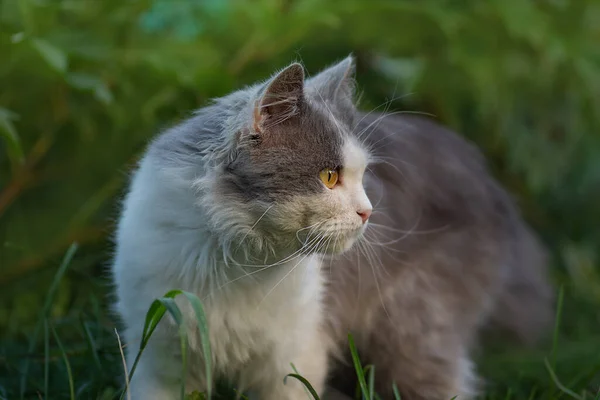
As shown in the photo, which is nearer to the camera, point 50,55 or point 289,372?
point 289,372

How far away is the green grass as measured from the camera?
1.76 meters

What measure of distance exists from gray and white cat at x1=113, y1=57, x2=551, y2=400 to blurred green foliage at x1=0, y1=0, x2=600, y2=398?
15.3 inches

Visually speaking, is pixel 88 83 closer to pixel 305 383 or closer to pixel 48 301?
pixel 48 301

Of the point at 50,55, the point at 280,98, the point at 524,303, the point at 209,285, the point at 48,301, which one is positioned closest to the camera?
the point at 280,98

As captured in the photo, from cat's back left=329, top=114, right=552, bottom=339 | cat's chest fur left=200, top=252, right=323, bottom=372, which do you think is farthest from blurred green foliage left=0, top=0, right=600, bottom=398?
cat's chest fur left=200, top=252, right=323, bottom=372

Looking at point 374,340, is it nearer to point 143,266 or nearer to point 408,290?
point 408,290

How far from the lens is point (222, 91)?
2393 mm

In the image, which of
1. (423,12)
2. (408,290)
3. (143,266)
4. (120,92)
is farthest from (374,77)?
(143,266)

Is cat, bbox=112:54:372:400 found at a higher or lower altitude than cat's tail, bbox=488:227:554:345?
higher

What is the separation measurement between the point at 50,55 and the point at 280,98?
3.12ft

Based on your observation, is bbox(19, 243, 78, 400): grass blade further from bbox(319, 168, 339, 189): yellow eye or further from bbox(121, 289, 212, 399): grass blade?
bbox(319, 168, 339, 189): yellow eye

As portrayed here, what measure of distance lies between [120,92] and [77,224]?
561 millimetres

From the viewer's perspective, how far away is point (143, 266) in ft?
5.55

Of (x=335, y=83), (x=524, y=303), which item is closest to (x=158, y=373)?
(x=335, y=83)
